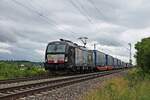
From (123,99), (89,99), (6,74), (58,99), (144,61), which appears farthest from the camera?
(144,61)

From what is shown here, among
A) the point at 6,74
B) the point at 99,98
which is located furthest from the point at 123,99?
the point at 6,74

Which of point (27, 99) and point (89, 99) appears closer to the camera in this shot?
point (89, 99)

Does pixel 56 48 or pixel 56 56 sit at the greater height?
pixel 56 48

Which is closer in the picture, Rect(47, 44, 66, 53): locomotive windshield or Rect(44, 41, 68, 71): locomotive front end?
Rect(44, 41, 68, 71): locomotive front end

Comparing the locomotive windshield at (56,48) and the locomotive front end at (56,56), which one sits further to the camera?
the locomotive windshield at (56,48)

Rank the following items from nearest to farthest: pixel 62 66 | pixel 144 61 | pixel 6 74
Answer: pixel 6 74
pixel 62 66
pixel 144 61

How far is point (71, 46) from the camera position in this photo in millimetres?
36125

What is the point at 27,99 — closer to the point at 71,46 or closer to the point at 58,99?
the point at 58,99

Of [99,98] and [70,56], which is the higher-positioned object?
[70,56]

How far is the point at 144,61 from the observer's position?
1405 inches

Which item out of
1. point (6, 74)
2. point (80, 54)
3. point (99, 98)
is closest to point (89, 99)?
point (99, 98)

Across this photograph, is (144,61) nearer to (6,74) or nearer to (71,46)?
(71,46)

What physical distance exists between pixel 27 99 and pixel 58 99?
4.58 ft

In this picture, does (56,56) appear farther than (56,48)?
No
